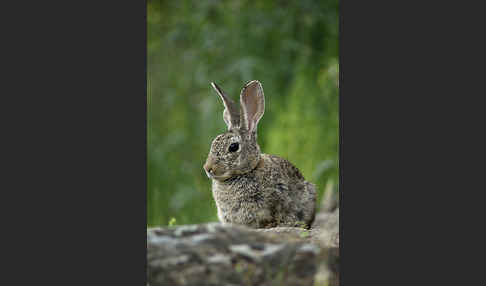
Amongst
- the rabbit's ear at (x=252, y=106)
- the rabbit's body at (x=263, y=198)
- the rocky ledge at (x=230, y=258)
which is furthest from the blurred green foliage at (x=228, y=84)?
the rocky ledge at (x=230, y=258)

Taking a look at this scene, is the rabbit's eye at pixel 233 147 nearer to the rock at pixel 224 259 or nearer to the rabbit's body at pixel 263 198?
the rabbit's body at pixel 263 198

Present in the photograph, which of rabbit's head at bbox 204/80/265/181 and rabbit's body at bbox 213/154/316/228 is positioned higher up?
rabbit's head at bbox 204/80/265/181

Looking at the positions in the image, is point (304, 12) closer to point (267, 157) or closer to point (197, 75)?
point (197, 75)

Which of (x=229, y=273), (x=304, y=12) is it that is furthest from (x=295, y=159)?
(x=229, y=273)

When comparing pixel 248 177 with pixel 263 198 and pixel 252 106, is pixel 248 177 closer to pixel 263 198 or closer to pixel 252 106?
pixel 263 198

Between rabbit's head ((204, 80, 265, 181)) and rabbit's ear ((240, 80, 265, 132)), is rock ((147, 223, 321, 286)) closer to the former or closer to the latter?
rabbit's head ((204, 80, 265, 181))

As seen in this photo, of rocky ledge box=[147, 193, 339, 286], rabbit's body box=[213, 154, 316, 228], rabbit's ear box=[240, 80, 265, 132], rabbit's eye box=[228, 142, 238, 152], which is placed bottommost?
rocky ledge box=[147, 193, 339, 286]

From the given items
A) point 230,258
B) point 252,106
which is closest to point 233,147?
point 252,106

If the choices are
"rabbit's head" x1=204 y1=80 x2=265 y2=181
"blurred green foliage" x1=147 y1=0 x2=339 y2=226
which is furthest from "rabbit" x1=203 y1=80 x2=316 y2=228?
"blurred green foliage" x1=147 y1=0 x2=339 y2=226
